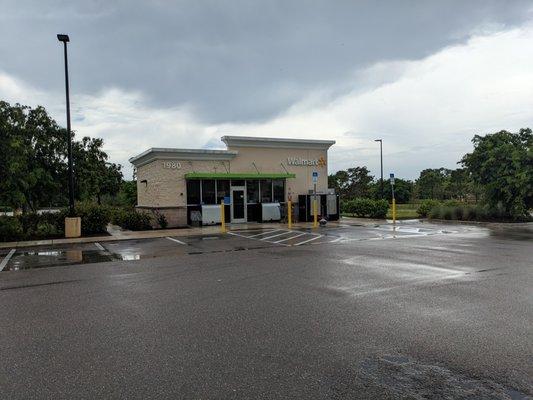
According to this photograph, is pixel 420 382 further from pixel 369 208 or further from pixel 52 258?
pixel 369 208

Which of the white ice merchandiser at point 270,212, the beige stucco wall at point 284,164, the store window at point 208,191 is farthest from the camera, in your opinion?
the beige stucco wall at point 284,164

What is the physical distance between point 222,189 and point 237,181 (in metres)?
1.03

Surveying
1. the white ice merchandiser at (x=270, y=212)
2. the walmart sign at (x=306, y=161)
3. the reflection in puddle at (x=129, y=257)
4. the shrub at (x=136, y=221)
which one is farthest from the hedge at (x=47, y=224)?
the walmart sign at (x=306, y=161)

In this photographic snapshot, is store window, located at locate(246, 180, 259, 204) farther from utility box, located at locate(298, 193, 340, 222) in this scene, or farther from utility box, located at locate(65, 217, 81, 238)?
utility box, located at locate(65, 217, 81, 238)

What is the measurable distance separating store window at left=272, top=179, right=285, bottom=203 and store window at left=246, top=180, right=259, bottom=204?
1.11 metres

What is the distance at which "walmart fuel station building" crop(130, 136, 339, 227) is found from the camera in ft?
75.6

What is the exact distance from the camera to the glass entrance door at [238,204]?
24.7 metres

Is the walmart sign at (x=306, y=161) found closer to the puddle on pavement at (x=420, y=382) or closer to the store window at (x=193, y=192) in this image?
the store window at (x=193, y=192)

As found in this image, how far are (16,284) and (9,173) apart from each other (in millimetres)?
10764

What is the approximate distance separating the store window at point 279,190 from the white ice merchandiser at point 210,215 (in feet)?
13.7

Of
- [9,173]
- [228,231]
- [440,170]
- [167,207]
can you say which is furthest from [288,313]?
[440,170]

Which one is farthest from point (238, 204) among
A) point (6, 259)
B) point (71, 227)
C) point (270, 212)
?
point (6, 259)

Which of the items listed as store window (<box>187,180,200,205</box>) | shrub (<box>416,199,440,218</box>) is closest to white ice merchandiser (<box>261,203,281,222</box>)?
store window (<box>187,180,200,205</box>)

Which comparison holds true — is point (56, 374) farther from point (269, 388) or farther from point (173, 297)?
point (173, 297)
